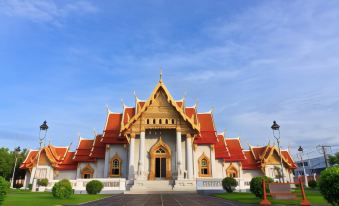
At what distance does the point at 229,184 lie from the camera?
22016 mm

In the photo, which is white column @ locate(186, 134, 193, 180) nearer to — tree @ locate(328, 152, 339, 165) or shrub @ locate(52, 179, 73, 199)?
shrub @ locate(52, 179, 73, 199)

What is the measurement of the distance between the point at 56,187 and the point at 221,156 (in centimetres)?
2008

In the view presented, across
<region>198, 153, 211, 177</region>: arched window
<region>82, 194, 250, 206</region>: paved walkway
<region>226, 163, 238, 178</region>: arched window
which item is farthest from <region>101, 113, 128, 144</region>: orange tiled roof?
<region>82, 194, 250, 206</region>: paved walkway

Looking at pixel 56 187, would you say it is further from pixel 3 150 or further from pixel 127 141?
pixel 3 150

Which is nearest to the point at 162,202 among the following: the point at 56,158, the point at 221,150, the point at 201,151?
the point at 201,151

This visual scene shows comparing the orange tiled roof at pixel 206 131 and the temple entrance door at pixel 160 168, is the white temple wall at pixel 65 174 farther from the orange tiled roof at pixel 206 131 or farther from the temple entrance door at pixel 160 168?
the orange tiled roof at pixel 206 131

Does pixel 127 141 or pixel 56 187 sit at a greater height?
pixel 127 141

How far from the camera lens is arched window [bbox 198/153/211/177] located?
29.5 meters

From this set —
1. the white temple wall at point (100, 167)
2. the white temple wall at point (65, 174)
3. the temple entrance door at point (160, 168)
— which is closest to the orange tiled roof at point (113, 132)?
the white temple wall at point (100, 167)

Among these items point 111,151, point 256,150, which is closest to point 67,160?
point 111,151

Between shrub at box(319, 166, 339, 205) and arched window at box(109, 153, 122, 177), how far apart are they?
23.6m

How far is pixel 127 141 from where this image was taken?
29391mm

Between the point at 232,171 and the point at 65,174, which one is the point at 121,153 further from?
the point at 232,171

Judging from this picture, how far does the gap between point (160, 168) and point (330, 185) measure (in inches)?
817
